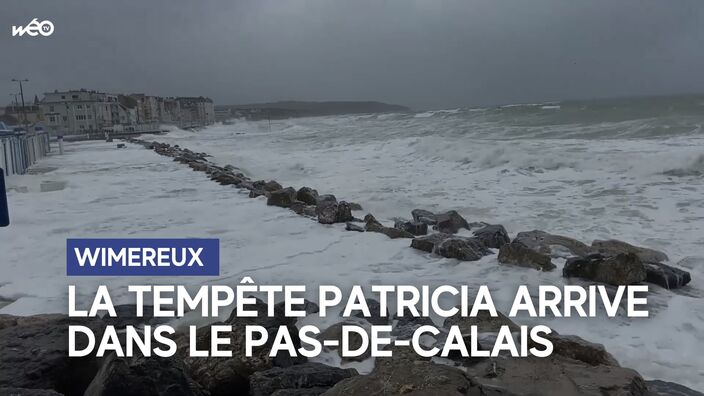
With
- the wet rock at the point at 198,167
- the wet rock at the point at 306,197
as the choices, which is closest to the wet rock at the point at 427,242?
the wet rock at the point at 306,197

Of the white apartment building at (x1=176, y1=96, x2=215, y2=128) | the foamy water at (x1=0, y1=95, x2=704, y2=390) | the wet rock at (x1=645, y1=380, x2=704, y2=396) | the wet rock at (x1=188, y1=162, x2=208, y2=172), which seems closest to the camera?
the wet rock at (x1=645, y1=380, x2=704, y2=396)

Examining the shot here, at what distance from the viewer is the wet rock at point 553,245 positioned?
6176 millimetres

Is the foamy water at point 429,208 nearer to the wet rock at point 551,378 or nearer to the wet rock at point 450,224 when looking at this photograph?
the wet rock at point 551,378

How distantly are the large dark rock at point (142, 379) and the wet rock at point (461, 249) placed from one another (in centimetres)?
392

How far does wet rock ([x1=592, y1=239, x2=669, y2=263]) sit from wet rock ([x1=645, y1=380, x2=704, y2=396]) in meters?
3.03

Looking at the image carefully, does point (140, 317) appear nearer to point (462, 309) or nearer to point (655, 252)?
point (462, 309)

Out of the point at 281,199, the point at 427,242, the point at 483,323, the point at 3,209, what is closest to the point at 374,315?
the point at 483,323

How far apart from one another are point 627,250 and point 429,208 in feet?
15.2

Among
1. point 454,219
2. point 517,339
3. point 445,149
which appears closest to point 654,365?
point 517,339

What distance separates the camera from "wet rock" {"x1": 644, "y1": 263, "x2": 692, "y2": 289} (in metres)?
5.12

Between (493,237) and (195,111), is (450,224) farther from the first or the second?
(195,111)

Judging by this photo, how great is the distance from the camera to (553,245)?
6582 millimetres

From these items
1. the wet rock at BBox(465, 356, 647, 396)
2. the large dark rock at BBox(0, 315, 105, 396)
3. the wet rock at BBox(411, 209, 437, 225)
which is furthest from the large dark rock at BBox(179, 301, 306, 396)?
the wet rock at BBox(411, 209, 437, 225)

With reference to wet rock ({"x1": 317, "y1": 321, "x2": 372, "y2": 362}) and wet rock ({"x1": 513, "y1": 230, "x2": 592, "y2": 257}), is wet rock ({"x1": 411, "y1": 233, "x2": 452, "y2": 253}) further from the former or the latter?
wet rock ({"x1": 317, "y1": 321, "x2": 372, "y2": 362})
